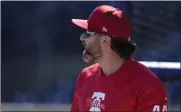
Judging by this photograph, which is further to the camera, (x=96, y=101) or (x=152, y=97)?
(x=96, y=101)

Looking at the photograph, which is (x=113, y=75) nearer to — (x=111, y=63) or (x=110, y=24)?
(x=111, y=63)

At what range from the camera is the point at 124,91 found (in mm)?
2777

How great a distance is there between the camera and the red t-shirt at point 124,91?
2.72 m

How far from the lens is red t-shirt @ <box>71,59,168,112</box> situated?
2717mm

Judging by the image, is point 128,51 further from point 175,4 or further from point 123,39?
point 175,4

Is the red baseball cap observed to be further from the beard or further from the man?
the beard

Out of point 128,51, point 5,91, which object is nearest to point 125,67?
point 128,51

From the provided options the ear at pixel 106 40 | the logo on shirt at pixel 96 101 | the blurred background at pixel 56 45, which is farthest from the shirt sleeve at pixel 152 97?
the blurred background at pixel 56 45

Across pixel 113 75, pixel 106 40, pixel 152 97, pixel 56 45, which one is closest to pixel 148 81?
pixel 152 97

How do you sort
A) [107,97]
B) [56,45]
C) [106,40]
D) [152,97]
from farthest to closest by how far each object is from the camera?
[56,45]
[106,40]
[107,97]
[152,97]

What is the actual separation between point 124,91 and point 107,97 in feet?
0.34

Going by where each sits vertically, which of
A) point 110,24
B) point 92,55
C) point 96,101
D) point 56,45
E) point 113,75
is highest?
point 56,45

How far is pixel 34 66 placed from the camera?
555cm

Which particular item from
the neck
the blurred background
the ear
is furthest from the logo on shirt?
the blurred background
